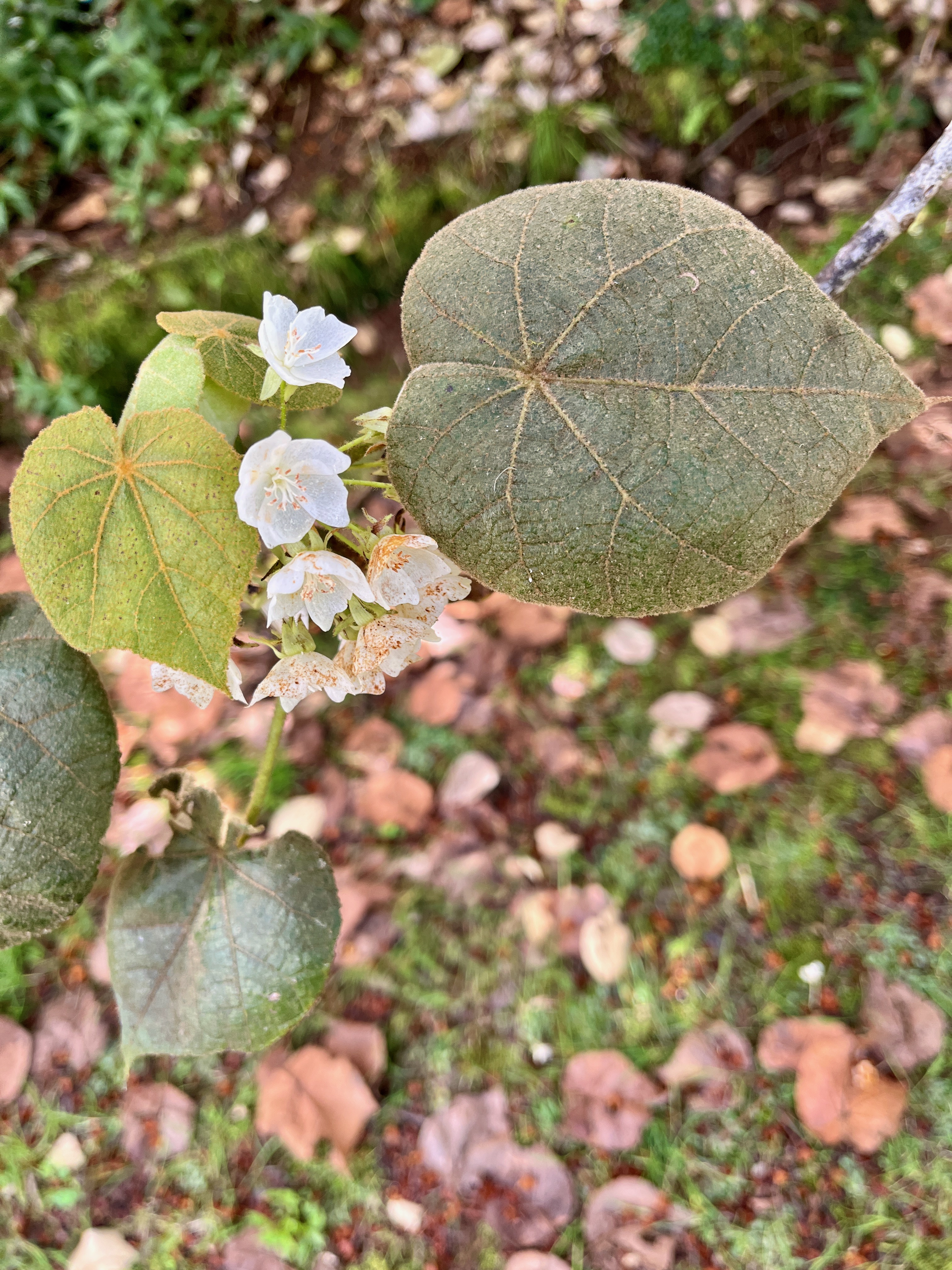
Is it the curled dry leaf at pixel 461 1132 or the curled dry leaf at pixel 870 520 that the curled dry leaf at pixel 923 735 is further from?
the curled dry leaf at pixel 461 1132

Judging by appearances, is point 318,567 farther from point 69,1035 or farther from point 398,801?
point 69,1035

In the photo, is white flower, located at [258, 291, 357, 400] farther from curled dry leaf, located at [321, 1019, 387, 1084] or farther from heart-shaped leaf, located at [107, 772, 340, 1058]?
curled dry leaf, located at [321, 1019, 387, 1084]

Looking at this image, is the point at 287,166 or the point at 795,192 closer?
the point at 795,192

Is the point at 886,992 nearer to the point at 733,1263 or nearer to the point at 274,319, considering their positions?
the point at 733,1263

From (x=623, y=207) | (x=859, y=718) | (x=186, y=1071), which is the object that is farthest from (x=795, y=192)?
(x=186, y=1071)

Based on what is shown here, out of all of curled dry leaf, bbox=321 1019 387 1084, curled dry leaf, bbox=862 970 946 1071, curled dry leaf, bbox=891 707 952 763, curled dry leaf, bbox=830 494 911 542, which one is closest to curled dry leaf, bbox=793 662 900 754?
curled dry leaf, bbox=891 707 952 763

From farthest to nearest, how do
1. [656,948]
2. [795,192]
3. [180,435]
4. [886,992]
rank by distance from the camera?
[795,192], [656,948], [886,992], [180,435]
